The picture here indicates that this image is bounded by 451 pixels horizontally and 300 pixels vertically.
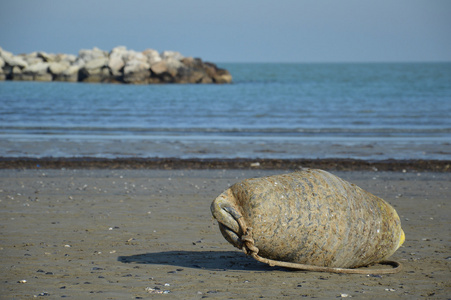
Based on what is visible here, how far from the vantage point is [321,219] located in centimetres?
573

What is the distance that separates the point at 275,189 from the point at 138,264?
1.76 meters

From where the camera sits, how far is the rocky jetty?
73.8 meters

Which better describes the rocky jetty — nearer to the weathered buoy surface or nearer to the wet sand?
the wet sand

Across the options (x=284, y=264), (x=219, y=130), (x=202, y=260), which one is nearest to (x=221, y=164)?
(x=202, y=260)

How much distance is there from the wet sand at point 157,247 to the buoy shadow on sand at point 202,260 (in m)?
0.01

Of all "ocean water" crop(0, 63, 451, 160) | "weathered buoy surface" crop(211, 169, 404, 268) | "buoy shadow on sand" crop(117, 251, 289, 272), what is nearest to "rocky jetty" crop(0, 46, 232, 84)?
"ocean water" crop(0, 63, 451, 160)

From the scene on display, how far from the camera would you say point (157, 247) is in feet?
23.2

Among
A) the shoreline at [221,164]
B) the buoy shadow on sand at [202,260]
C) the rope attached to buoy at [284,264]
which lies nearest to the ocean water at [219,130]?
the shoreline at [221,164]

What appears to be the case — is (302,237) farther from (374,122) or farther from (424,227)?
(374,122)

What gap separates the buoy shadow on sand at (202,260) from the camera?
623cm

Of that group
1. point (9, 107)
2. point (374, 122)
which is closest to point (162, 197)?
point (374, 122)

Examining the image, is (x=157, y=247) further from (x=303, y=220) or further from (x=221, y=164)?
(x=221, y=164)

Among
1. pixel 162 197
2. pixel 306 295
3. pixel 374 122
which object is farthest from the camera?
pixel 374 122

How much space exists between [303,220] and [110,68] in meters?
71.6
